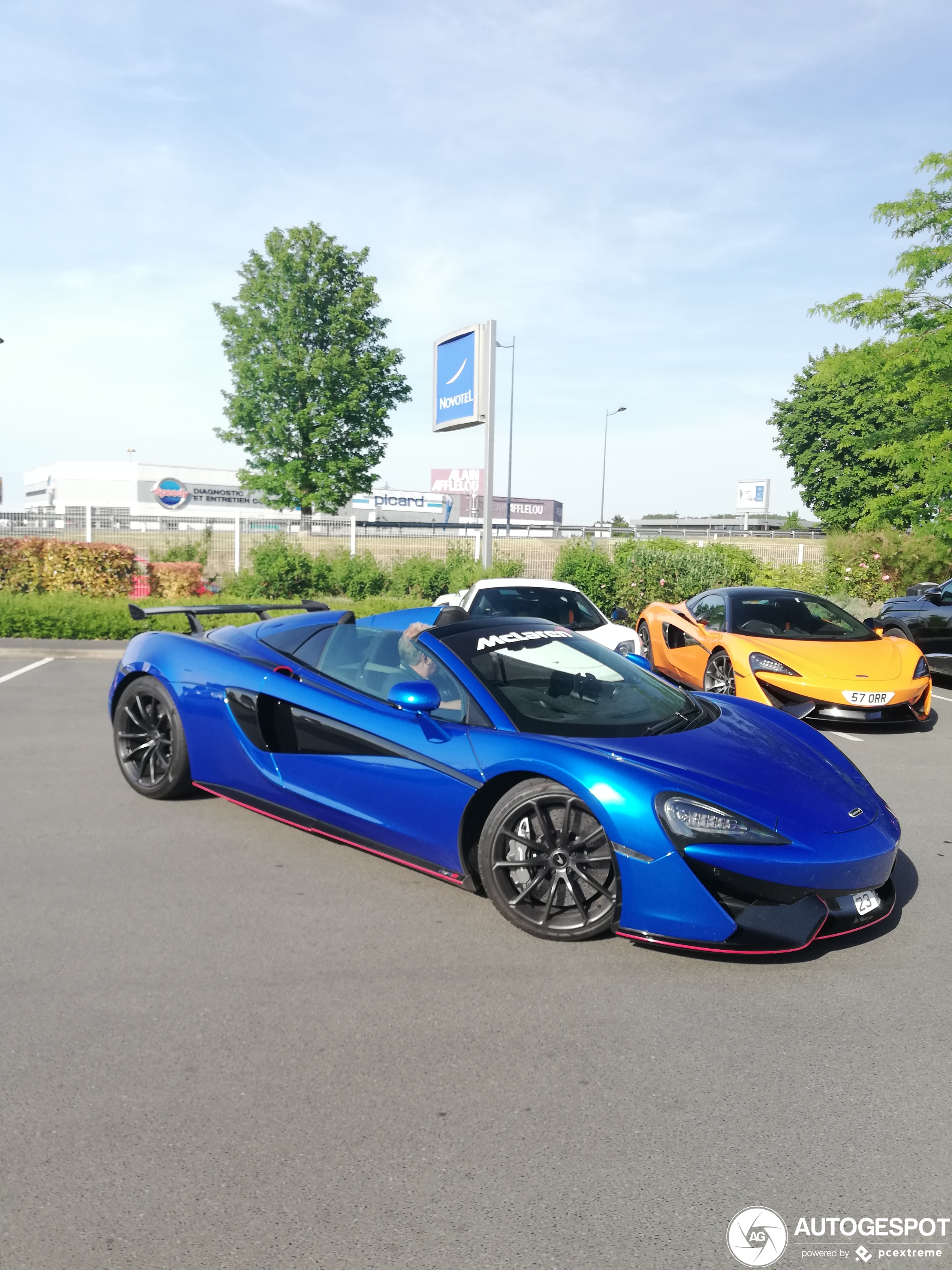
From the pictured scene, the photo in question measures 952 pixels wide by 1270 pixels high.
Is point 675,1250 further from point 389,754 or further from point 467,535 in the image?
point 467,535

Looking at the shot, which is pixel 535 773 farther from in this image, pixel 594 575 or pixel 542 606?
pixel 594 575

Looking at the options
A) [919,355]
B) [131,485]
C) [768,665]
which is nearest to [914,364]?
[919,355]

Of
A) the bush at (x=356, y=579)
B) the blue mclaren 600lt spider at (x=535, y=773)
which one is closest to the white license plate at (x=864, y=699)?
the blue mclaren 600lt spider at (x=535, y=773)

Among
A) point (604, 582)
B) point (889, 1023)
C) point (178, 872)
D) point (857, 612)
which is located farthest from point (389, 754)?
point (857, 612)

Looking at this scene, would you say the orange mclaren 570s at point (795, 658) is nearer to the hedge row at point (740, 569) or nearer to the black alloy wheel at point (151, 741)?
the black alloy wheel at point (151, 741)

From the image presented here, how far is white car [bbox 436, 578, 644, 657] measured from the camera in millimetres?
10102

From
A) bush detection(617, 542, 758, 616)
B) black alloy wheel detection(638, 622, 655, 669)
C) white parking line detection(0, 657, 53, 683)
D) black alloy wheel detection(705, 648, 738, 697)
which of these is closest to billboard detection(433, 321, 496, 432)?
bush detection(617, 542, 758, 616)

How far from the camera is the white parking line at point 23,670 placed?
1111 centimetres

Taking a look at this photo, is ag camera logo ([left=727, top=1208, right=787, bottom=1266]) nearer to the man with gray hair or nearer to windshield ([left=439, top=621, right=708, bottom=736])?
windshield ([left=439, top=621, right=708, bottom=736])

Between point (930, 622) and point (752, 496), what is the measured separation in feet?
343

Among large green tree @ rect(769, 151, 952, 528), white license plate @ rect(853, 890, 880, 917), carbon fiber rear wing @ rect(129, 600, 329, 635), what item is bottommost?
white license plate @ rect(853, 890, 880, 917)

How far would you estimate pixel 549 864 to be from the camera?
13.1ft

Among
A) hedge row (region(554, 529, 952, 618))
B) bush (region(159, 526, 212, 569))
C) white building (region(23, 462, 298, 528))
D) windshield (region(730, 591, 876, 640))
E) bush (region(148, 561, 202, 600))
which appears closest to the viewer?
windshield (region(730, 591, 876, 640))

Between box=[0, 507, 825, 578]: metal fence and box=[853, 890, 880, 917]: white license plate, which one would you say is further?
box=[0, 507, 825, 578]: metal fence
